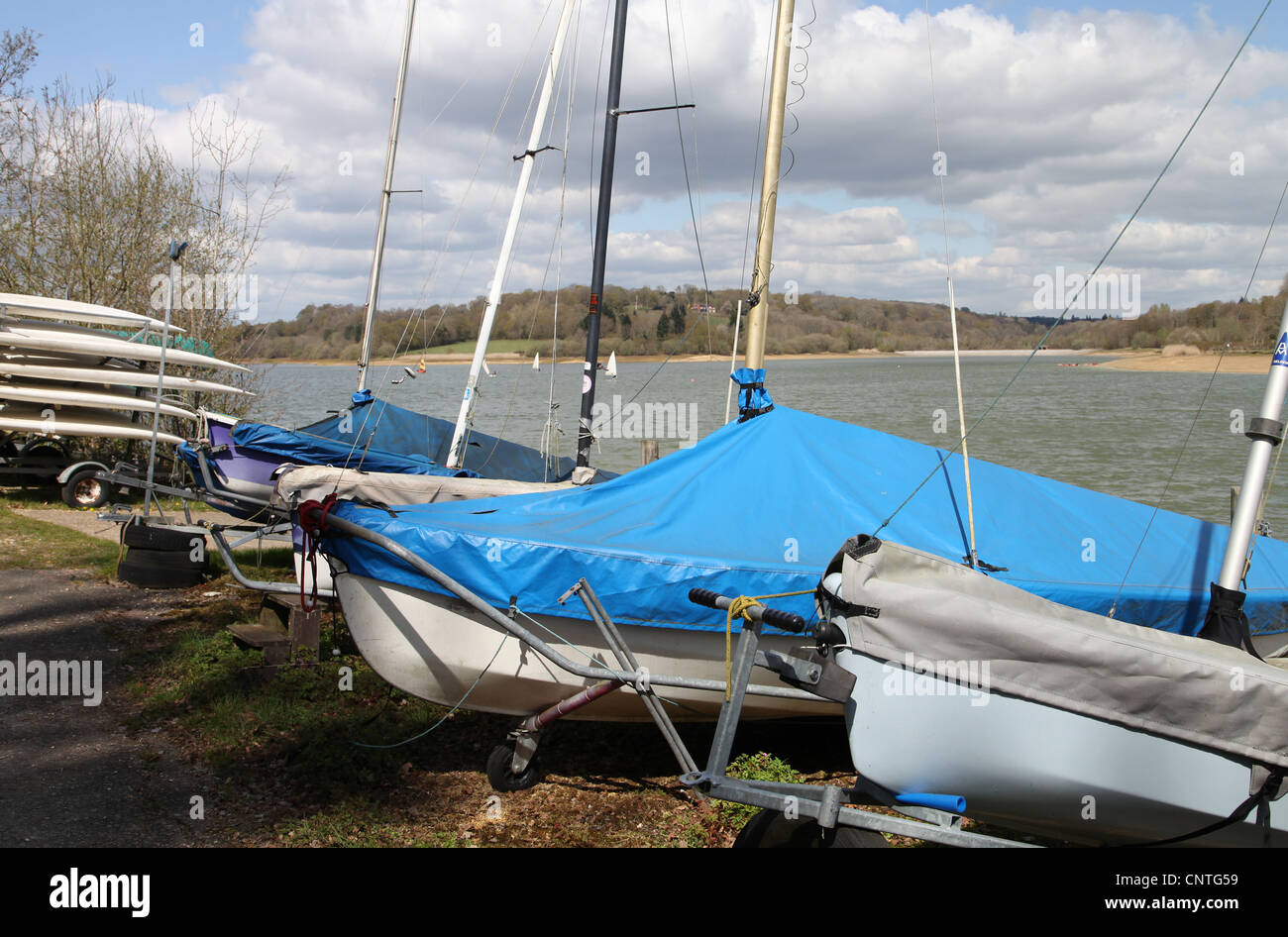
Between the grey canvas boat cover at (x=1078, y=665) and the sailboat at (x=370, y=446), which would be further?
the sailboat at (x=370, y=446)

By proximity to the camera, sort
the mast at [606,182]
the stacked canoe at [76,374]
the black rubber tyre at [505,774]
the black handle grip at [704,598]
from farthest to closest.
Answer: the stacked canoe at [76,374], the mast at [606,182], the black rubber tyre at [505,774], the black handle grip at [704,598]

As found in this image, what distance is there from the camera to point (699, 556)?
564cm

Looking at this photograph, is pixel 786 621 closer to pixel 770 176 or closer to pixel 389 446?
pixel 770 176

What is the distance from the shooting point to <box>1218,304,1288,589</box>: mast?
505cm

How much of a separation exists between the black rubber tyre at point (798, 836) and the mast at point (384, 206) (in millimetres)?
11618

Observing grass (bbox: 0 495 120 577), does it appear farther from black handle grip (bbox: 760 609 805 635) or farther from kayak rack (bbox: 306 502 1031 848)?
black handle grip (bbox: 760 609 805 635)

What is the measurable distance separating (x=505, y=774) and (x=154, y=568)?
5811 millimetres

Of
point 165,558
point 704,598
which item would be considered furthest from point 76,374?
point 704,598

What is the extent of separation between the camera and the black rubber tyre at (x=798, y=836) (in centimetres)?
409

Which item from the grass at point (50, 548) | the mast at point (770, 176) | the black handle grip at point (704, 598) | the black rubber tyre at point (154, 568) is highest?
the mast at point (770, 176)

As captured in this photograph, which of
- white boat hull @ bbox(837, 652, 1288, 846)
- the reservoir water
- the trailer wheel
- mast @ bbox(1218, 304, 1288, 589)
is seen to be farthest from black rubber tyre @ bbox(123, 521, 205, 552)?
mast @ bbox(1218, 304, 1288, 589)

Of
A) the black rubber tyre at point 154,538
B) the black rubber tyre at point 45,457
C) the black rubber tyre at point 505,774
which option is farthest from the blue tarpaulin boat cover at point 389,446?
the black rubber tyre at point 505,774

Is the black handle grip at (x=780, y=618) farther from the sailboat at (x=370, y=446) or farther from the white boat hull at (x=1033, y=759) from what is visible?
the sailboat at (x=370, y=446)

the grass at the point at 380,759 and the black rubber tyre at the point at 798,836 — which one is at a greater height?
the black rubber tyre at the point at 798,836
